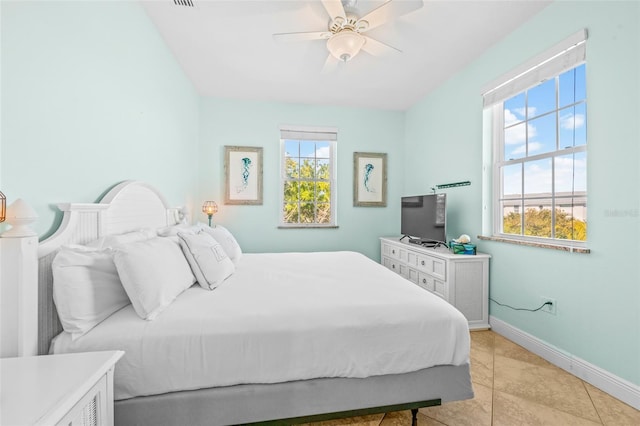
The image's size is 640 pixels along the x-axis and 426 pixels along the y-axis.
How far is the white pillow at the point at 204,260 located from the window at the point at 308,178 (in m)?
2.20

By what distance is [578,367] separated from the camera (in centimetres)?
190

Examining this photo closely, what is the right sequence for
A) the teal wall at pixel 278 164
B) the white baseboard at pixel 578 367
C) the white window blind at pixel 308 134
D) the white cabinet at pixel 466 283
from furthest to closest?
the white window blind at pixel 308 134, the teal wall at pixel 278 164, the white cabinet at pixel 466 283, the white baseboard at pixel 578 367

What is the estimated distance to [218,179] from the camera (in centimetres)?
386

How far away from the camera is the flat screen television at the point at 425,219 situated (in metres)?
3.05

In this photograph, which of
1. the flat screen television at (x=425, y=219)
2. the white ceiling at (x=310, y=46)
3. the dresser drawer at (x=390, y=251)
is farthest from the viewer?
the dresser drawer at (x=390, y=251)

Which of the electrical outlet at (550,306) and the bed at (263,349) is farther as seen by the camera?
the electrical outlet at (550,306)

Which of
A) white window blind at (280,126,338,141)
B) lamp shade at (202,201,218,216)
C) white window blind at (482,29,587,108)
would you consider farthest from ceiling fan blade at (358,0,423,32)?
lamp shade at (202,201,218,216)

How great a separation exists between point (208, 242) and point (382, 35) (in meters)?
→ 2.30

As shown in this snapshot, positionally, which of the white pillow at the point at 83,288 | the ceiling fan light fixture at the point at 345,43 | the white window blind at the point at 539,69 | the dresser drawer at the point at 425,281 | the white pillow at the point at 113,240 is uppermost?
the ceiling fan light fixture at the point at 345,43

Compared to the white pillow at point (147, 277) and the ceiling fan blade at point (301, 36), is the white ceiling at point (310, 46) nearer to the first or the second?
the ceiling fan blade at point (301, 36)

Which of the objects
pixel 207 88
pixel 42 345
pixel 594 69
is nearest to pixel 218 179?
pixel 207 88

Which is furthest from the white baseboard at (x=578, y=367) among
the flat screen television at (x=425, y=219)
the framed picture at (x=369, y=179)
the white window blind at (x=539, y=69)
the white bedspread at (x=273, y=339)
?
the framed picture at (x=369, y=179)

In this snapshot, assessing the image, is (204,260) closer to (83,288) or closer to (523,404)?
(83,288)

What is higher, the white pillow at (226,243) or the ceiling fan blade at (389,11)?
the ceiling fan blade at (389,11)
